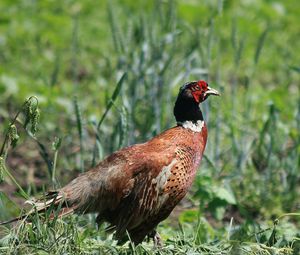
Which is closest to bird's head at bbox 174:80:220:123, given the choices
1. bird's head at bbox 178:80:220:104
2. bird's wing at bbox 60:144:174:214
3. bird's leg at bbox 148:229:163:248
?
bird's head at bbox 178:80:220:104

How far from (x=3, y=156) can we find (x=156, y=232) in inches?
49.9

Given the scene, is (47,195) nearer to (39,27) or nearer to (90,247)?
(90,247)

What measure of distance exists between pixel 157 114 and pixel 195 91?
100 cm

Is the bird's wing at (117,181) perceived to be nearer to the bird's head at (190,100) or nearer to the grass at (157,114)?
the grass at (157,114)

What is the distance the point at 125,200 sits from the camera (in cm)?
588

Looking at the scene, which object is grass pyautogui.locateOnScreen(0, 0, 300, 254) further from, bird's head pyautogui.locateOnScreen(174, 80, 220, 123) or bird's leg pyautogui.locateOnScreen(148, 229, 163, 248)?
bird's head pyautogui.locateOnScreen(174, 80, 220, 123)

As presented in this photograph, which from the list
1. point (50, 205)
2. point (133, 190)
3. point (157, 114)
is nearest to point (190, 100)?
point (133, 190)

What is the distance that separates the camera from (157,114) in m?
7.40

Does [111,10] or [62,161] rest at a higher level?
[111,10]

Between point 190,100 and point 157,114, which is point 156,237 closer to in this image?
point 190,100

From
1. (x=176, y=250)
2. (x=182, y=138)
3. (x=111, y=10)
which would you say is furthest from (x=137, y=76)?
(x=176, y=250)

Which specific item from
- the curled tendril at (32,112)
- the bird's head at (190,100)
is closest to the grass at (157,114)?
the curled tendril at (32,112)

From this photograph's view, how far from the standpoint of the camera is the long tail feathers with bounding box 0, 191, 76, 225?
5480mm

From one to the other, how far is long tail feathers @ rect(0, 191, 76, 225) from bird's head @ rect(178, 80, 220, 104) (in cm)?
109
